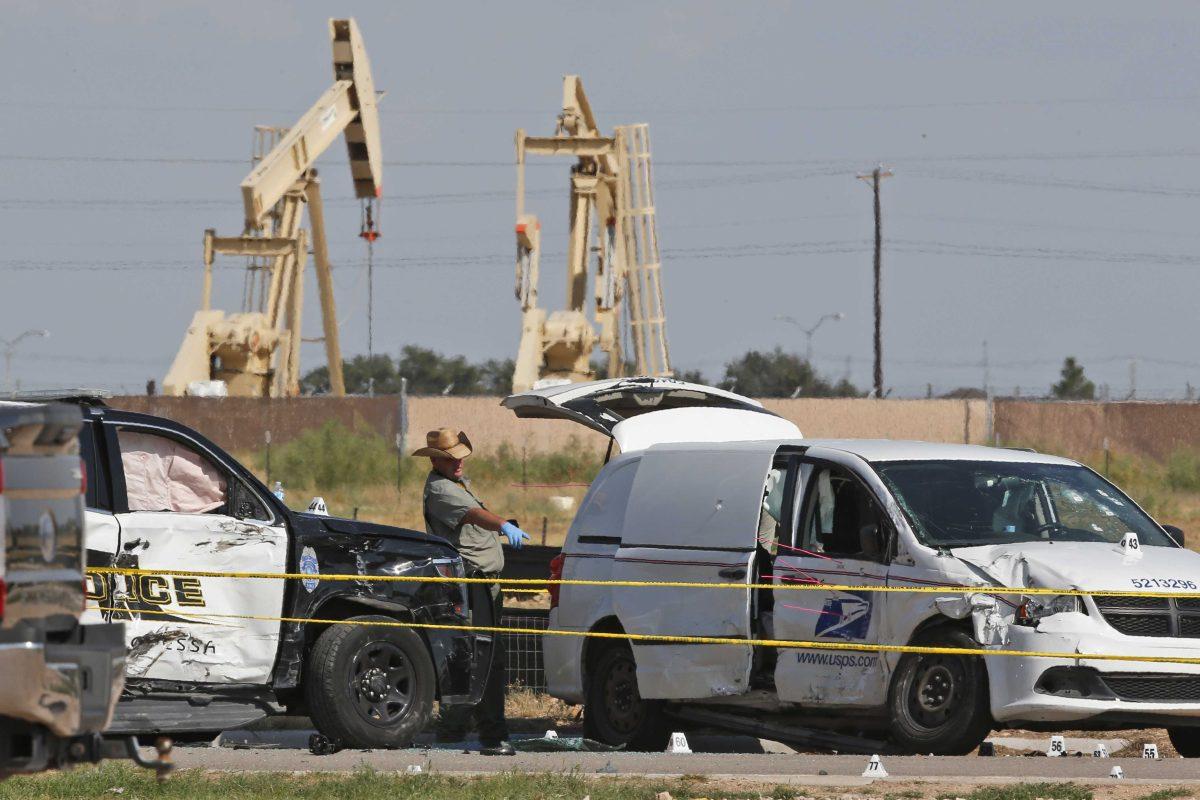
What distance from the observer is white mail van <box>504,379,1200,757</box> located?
11188 millimetres

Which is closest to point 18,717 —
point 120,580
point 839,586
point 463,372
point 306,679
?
point 120,580

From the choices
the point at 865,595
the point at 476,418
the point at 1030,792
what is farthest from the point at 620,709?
the point at 476,418

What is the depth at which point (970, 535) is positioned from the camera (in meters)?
11.9

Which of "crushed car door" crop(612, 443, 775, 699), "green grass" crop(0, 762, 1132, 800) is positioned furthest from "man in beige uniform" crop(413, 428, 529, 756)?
"green grass" crop(0, 762, 1132, 800)

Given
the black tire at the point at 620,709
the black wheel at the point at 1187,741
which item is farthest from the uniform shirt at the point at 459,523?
the black wheel at the point at 1187,741

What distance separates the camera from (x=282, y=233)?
211 ft

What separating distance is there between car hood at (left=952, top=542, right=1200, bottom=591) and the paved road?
3.05ft

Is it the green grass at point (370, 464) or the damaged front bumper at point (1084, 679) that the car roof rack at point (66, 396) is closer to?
the damaged front bumper at point (1084, 679)

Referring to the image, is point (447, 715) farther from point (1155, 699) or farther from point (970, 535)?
point (1155, 699)

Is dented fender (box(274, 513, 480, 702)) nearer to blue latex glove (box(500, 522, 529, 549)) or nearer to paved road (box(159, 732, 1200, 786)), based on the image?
paved road (box(159, 732, 1200, 786))

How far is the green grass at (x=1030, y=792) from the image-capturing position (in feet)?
32.1

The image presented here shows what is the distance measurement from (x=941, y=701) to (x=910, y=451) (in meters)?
1.79

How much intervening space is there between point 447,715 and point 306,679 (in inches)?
65.3

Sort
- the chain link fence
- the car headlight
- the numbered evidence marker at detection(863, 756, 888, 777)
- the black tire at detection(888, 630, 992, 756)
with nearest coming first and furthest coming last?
the numbered evidence marker at detection(863, 756, 888, 777) → the car headlight → the black tire at detection(888, 630, 992, 756) → the chain link fence
